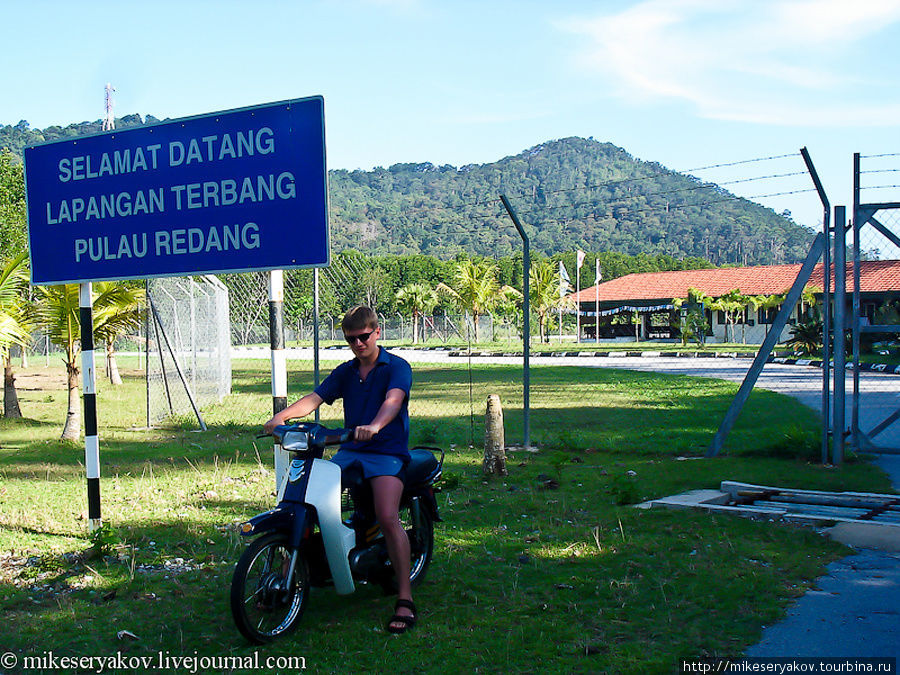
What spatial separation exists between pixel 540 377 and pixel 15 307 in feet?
54.2

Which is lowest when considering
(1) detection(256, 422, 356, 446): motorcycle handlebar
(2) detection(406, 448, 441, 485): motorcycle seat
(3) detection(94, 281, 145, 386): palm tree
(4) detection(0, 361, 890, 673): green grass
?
(4) detection(0, 361, 890, 673): green grass

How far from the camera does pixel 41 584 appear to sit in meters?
5.38

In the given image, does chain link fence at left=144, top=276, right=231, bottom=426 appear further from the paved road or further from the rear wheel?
the paved road

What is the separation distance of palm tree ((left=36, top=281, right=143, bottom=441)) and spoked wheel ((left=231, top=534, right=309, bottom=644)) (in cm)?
880

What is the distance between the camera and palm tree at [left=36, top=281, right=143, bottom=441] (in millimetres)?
12164

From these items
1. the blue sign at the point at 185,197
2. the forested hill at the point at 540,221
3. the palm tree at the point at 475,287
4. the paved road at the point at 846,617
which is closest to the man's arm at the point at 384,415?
the blue sign at the point at 185,197

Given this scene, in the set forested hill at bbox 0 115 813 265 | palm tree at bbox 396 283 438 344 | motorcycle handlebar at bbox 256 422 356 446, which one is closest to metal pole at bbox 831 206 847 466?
motorcycle handlebar at bbox 256 422 356 446

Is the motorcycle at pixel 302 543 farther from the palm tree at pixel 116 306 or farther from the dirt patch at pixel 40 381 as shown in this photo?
the dirt patch at pixel 40 381

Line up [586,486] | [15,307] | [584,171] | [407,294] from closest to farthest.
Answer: [586,486], [15,307], [407,294], [584,171]

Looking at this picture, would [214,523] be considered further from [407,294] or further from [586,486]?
[407,294]

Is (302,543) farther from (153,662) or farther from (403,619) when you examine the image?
(153,662)

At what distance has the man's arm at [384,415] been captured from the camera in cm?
433

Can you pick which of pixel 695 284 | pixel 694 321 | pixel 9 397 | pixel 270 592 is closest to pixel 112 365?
pixel 9 397

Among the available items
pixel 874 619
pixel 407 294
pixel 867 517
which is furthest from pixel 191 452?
pixel 407 294
